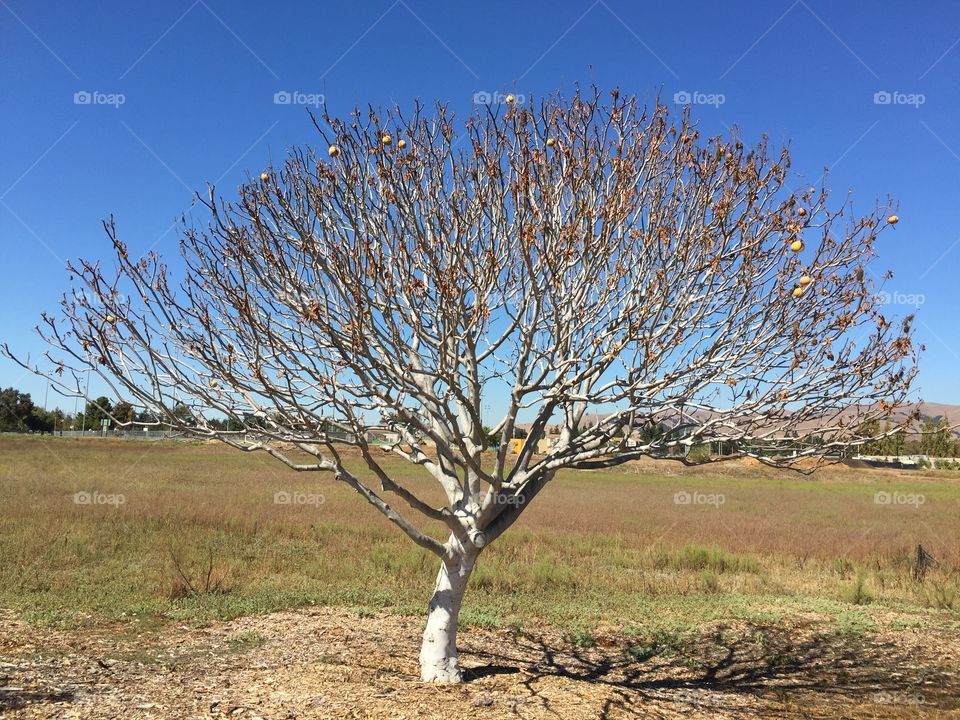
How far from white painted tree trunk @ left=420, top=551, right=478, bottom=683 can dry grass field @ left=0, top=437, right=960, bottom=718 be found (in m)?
0.26

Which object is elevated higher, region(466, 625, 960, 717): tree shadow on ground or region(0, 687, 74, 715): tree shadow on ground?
region(0, 687, 74, 715): tree shadow on ground

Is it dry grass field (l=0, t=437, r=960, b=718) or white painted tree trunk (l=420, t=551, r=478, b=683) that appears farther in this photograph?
white painted tree trunk (l=420, t=551, r=478, b=683)

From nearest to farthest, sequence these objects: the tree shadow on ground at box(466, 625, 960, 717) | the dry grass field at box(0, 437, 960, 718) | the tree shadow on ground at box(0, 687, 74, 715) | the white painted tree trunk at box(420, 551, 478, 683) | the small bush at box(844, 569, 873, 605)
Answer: the tree shadow on ground at box(0, 687, 74, 715), the dry grass field at box(0, 437, 960, 718), the white painted tree trunk at box(420, 551, 478, 683), the tree shadow on ground at box(466, 625, 960, 717), the small bush at box(844, 569, 873, 605)

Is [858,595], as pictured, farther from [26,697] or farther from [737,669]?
[26,697]

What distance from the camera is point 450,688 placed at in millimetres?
7180

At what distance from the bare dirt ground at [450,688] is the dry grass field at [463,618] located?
0.13 ft

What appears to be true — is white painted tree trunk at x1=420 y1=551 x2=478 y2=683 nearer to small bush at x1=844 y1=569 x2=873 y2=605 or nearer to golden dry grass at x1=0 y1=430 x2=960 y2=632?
golden dry grass at x1=0 y1=430 x2=960 y2=632

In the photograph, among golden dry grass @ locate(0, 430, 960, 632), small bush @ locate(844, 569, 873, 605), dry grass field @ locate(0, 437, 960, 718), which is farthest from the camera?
small bush @ locate(844, 569, 873, 605)

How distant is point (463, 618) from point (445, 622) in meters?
3.23

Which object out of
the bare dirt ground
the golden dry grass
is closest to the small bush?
the golden dry grass

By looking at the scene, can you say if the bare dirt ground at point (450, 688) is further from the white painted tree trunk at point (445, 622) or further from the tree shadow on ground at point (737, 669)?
the white painted tree trunk at point (445, 622)

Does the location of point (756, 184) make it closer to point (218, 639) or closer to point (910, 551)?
point (218, 639)

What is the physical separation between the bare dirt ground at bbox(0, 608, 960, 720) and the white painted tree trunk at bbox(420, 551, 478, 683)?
0.68 ft

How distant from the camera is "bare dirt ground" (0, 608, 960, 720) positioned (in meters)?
6.51
